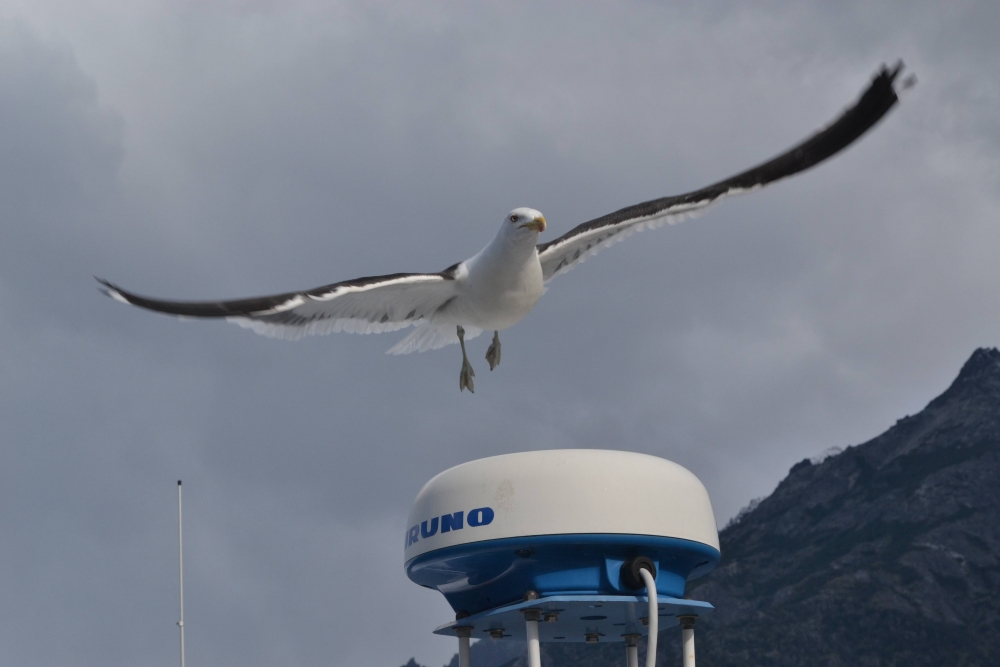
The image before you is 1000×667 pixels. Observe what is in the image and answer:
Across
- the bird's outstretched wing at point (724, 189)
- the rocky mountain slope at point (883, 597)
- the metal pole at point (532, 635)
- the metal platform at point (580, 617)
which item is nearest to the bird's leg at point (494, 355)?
the bird's outstretched wing at point (724, 189)

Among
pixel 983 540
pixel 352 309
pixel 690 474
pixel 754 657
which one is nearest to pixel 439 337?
pixel 352 309

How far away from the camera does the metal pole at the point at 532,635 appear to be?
1421cm

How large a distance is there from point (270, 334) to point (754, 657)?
157250 mm

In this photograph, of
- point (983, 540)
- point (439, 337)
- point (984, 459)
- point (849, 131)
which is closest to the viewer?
point (849, 131)

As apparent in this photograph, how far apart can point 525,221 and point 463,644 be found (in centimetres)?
573

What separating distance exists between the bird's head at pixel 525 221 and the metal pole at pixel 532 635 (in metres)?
5.31

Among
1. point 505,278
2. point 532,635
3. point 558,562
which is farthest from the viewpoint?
point 505,278

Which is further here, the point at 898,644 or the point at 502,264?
the point at 898,644

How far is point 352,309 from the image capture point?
18484 millimetres

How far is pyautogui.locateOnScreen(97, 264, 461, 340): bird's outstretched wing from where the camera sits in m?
15.5

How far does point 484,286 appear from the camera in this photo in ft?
57.0

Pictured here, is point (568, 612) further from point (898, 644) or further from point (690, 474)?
point (898, 644)

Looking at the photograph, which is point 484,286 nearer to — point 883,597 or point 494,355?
point 494,355

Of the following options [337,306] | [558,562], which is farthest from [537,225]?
[558,562]
